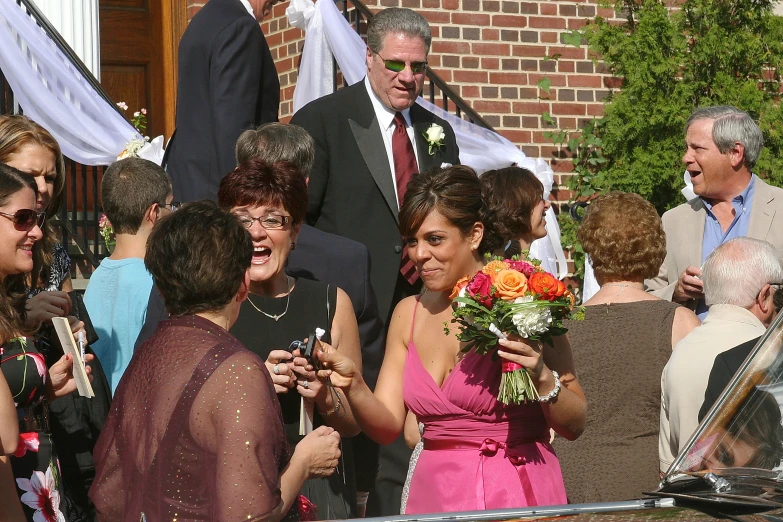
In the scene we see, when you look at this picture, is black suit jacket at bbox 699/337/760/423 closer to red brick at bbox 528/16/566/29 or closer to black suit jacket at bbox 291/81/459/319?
black suit jacket at bbox 291/81/459/319

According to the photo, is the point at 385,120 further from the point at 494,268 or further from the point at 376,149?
the point at 494,268

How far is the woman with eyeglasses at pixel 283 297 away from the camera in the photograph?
423 centimetres

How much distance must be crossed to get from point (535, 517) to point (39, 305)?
2.37 meters

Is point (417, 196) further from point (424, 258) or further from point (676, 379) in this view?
point (676, 379)

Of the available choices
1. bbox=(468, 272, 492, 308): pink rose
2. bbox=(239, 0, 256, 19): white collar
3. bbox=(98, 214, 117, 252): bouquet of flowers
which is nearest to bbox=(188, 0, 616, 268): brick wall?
bbox=(98, 214, 117, 252): bouquet of flowers

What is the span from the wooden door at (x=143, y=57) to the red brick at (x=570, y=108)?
3.51 metres

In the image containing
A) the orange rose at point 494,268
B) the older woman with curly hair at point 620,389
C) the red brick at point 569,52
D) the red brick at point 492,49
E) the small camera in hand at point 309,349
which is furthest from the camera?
the red brick at point 569,52

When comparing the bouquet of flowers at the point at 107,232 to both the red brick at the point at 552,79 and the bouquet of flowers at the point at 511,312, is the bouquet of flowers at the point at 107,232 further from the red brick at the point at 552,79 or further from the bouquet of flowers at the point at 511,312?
the bouquet of flowers at the point at 511,312

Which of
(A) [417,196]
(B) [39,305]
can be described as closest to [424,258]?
(A) [417,196]

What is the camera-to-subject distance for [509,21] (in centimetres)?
1021

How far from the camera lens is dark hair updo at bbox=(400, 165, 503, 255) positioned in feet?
14.6

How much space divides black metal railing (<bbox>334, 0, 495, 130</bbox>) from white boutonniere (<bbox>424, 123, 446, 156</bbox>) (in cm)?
289

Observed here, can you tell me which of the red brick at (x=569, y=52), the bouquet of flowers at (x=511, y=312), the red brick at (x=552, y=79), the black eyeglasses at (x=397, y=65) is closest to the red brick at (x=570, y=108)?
the red brick at (x=552, y=79)

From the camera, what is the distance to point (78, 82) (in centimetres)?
846
